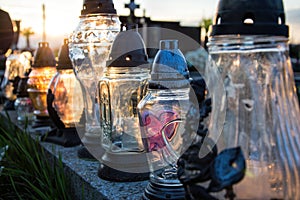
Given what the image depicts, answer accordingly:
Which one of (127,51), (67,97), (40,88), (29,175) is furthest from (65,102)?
(127,51)

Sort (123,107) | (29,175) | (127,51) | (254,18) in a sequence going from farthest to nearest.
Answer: (29,175) < (123,107) < (127,51) < (254,18)

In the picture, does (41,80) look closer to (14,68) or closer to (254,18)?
(14,68)

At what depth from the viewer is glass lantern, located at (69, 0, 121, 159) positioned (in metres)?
1.52

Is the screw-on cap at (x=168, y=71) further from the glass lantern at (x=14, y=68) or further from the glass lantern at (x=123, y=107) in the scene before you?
the glass lantern at (x=14, y=68)

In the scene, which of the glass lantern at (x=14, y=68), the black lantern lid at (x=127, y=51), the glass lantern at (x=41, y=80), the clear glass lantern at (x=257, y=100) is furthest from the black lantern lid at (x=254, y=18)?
the glass lantern at (x=14, y=68)

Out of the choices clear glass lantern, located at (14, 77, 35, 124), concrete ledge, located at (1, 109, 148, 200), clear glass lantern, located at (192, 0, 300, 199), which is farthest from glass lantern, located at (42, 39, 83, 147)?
clear glass lantern, located at (192, 0, 300, 199)

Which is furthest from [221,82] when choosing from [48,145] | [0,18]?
[48,145]

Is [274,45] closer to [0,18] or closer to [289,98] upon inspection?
[289,98]

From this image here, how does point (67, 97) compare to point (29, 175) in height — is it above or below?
above

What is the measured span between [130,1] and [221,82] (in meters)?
1.69

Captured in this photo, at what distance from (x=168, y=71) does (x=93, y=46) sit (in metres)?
0.64

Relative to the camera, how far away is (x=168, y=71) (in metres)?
1.01

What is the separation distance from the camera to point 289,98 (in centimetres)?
65

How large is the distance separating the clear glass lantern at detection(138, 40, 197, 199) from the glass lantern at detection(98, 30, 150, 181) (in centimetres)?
19
